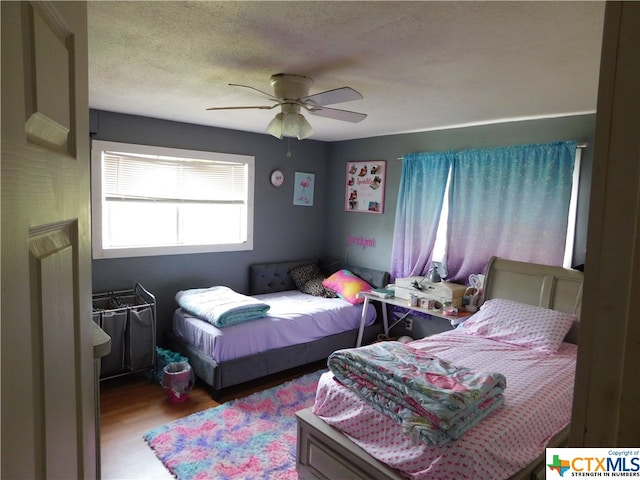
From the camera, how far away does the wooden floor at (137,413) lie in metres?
2.46

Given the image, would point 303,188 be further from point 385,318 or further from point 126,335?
point 126,335

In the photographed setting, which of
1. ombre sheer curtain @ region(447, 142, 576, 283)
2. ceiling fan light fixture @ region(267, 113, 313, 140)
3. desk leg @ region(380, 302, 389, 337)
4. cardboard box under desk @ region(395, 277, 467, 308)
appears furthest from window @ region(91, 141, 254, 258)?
ombre sheer curtain @ region(447, 142, 576, 283)

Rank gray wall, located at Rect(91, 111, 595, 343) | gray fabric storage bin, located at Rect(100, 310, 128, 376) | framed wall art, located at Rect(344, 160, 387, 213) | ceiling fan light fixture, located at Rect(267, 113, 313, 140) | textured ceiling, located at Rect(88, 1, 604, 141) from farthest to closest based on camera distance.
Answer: framed wall art, located at Rect(344, 160, 387, 213) → gray wall, located at Rect(91, 111, 595, 343) → gray fabric storage bin, located at Rect(100, 310, 128, 376) → ceiling fan light fixture, located at Rect(267, 113, 313, 140) → textured ceiling, located at Rect(88, 1, 604, 141)

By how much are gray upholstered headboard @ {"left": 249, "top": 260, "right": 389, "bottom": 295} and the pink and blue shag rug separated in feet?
4.98

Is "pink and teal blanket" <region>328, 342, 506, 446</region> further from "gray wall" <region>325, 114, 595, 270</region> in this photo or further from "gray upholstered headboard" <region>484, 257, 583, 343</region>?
"gray wall" <region>325, 114, 595, 270</region>

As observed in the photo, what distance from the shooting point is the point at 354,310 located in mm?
4258

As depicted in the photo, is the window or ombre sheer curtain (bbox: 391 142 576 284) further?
the window

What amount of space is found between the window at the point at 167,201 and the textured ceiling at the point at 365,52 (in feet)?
2.53

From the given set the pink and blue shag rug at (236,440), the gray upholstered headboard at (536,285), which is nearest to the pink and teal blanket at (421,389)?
the pink and blue shag rug at (236,440)

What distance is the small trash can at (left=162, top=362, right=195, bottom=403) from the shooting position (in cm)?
322

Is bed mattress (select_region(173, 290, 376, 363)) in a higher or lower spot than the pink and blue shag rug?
higher

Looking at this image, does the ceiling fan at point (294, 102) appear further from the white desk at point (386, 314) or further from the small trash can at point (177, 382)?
the small trash can at point (177, 382)

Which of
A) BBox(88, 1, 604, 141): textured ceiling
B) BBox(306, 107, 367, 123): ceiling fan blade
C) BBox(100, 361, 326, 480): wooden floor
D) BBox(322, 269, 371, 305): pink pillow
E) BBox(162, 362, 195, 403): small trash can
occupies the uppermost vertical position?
BBox(88, 1, 604, 141): textured ceiling

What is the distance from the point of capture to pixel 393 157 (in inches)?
179
